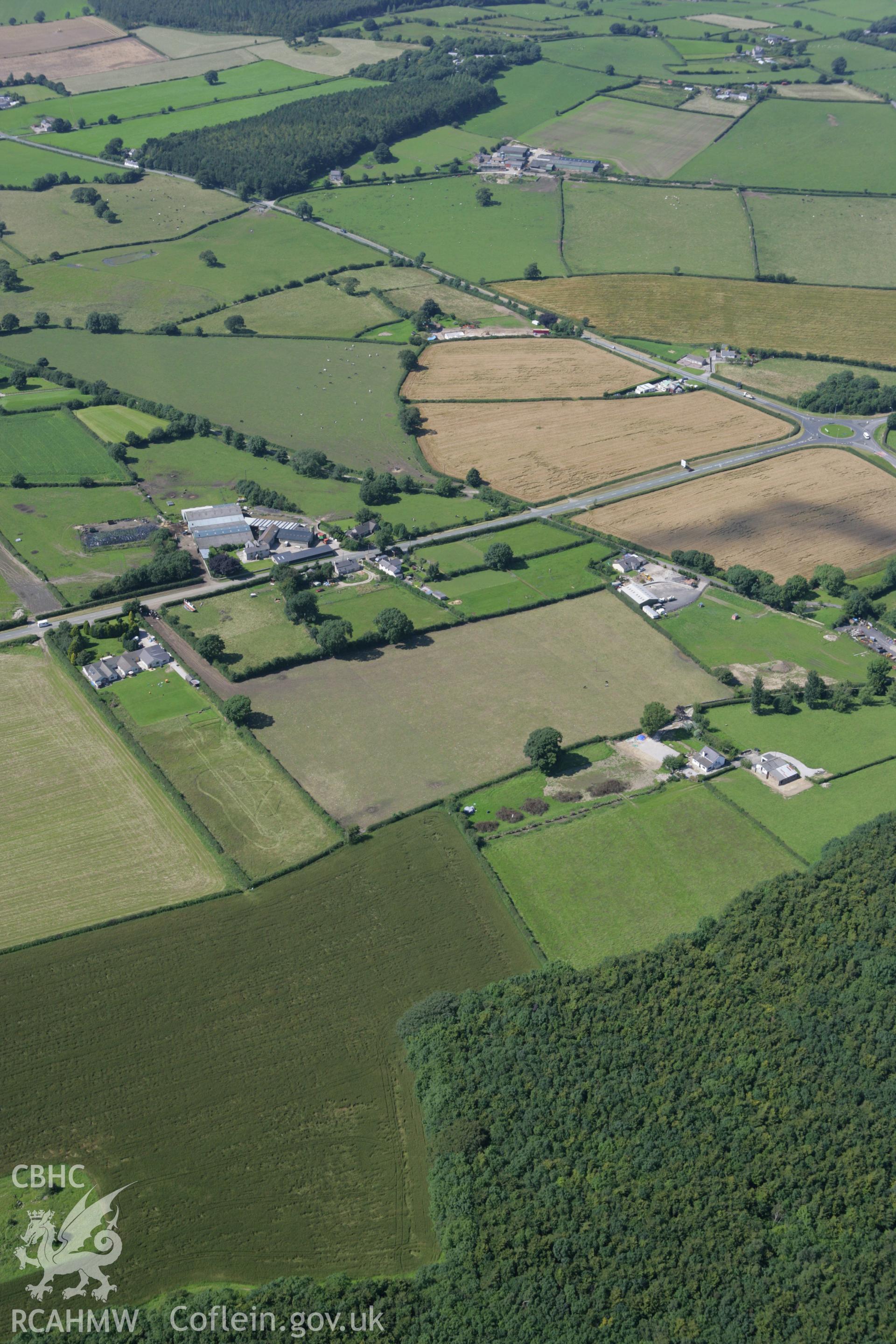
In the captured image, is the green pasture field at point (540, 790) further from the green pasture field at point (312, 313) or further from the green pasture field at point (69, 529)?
the green pasture field at point (312, 313)

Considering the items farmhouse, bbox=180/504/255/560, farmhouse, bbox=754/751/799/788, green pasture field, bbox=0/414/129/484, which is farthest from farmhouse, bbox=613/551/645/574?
green pasture field, bbox=0/414/129/484

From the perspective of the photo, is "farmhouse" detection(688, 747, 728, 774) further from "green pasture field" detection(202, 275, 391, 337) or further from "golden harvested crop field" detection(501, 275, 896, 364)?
"green pasture field" detection(202, 275, 391, 337)

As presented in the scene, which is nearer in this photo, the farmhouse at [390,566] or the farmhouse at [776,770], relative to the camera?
the farmhouse at [776,770]

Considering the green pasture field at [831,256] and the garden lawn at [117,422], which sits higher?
the green pasture field at [831,256]

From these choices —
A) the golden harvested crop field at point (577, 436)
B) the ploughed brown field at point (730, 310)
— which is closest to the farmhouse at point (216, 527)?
the golden harvested crop field at point (577, 436)

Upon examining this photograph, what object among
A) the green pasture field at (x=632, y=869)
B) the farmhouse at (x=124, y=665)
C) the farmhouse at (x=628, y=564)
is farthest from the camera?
the farmhouse at (x=628, y=564)

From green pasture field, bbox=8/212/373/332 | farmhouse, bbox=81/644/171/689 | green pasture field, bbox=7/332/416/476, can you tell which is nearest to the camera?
farmhouse, bbox=81/644/171/689
